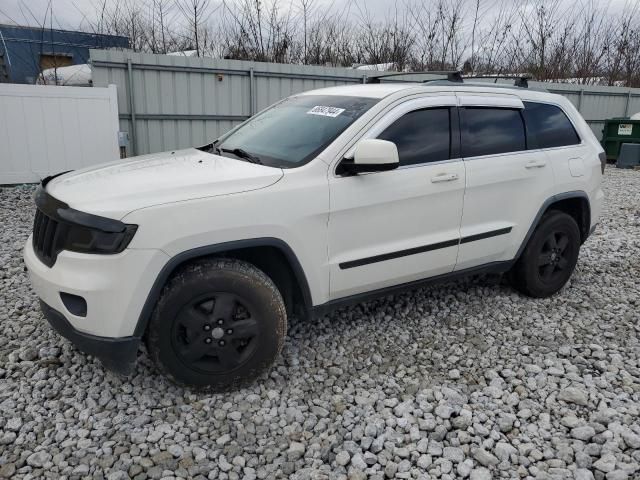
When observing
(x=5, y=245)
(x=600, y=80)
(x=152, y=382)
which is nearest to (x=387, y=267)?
(x=152, y=382)

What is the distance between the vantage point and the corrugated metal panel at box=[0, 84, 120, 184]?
773 cm

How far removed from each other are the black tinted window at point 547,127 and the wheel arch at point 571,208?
42 cm

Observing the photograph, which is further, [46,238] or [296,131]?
[296,131]

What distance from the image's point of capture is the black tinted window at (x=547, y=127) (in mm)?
4059

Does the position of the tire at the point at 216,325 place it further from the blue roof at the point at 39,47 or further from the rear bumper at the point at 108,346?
the blue roof at the point at 39,47

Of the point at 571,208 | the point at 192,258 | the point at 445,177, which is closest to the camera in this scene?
the point at 192,258

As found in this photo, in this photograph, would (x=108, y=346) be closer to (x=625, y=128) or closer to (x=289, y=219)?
(x=289, y=219)

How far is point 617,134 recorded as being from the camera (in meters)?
13.8

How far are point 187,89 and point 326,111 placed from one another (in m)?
6.48

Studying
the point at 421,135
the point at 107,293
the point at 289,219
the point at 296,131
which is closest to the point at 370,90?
the point at 421,135

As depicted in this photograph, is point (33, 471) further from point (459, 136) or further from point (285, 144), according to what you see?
point (459, 136)

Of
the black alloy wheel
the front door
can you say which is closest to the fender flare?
the black alloy wheel

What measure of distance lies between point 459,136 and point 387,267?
1072 millimetres

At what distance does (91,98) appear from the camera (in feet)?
26.5
